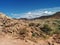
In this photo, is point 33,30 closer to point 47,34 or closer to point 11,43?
point 47,34

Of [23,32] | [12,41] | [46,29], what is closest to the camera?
[12,41]

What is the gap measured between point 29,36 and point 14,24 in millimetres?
2507

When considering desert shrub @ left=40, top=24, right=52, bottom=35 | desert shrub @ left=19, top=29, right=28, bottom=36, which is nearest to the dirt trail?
desert shrub @ left=19, top=29, right=28, bottom=36

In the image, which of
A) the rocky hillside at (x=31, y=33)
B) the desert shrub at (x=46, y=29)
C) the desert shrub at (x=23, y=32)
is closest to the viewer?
the rocky hillside at (x=31, y=33)

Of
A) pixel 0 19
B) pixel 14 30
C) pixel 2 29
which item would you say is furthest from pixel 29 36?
pixel 0 19

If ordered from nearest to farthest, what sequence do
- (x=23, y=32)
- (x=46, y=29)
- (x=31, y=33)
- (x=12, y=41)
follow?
(x=12, y=41)
(x=23, y=32)
(x=31, y=33)
(x=46, y=29)

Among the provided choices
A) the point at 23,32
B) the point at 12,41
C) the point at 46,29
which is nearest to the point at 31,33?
the point at 23,32

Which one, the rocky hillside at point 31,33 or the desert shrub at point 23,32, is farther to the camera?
the desert shrub at point 23,32

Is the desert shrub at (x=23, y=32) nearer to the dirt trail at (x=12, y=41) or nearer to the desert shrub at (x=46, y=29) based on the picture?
the dirt trail at (x=12, y=41)

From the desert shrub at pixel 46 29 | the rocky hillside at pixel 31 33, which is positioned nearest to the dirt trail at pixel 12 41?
the rocky hillside at pixel 31 33

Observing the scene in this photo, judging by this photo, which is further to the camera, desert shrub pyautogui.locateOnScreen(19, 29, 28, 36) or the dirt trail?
desert shrub pyautogui.locateOnScreen(19, 29, 28, 36)

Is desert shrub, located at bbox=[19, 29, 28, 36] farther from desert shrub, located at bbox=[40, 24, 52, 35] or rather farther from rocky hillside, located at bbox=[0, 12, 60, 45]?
desert shrub, located at bbox=[40, 24, 52, 35]

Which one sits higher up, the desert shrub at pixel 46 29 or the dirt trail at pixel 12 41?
the desert shrub at pixel 46 29

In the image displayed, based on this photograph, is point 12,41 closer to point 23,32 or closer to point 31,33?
point 23,32
